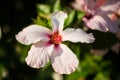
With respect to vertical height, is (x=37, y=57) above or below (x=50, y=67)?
above

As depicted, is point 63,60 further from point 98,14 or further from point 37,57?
point 98,14

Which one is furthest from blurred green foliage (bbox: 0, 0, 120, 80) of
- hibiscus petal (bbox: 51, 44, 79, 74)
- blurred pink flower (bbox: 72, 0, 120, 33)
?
hibiscus petal (bbox: 51, 44, 79, 74)

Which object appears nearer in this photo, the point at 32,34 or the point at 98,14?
the point at 32,34

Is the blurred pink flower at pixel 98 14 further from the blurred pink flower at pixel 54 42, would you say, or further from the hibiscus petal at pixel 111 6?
the blurred pink flower at pixel 54 42

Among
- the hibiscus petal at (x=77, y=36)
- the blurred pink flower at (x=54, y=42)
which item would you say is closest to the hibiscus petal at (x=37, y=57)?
the blurred pink flower at (x=54, y=42)

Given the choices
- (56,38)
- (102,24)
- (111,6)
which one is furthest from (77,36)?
(111,6)

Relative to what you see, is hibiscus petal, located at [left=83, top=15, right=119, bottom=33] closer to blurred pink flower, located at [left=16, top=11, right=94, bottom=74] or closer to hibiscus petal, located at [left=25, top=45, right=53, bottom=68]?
blurred pink flower, located at [left=16, top=11, right=94, bottom=74]
